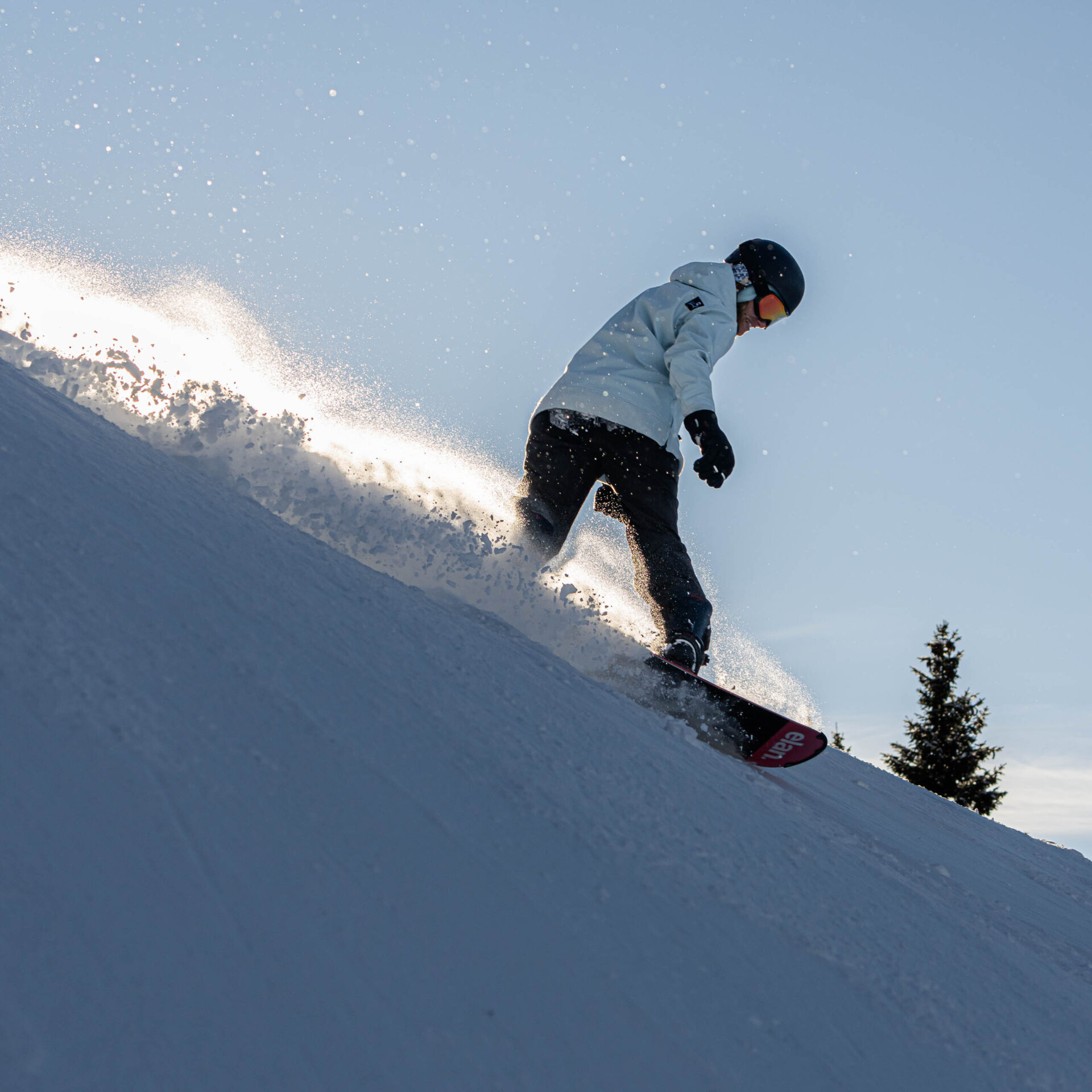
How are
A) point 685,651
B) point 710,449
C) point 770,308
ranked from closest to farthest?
point 685,651 → point 710,449 → point 770,308

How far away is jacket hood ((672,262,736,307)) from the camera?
3.50 meters

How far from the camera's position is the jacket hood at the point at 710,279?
3.50 metres

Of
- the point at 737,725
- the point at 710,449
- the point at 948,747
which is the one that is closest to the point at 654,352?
the point at 710,449

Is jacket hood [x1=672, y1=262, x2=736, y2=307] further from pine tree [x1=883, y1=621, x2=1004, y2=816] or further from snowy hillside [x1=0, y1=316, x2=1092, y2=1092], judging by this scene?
pine tree [x1=883, y1=621, x2=1004, y2=816]

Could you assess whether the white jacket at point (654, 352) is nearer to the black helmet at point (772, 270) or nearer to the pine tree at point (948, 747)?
the black helmet at point (772, 270)

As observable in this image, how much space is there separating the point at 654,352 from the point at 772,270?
0.74 metres

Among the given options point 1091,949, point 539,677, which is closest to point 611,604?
point 539,677

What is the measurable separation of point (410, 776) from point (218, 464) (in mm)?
1960

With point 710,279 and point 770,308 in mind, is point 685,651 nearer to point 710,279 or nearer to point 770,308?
point 710,279

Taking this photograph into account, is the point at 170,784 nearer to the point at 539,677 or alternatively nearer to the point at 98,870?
the point at 98,870

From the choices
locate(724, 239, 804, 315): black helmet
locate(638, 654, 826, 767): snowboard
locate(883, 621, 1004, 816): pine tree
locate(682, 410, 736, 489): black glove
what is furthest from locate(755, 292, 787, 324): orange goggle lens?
locate(883, 621, 1004, 816): pine tree

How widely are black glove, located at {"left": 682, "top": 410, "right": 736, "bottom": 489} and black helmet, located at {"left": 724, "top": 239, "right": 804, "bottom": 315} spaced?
88 cm

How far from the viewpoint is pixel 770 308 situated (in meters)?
3.73

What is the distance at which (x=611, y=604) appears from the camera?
3.50 metres
